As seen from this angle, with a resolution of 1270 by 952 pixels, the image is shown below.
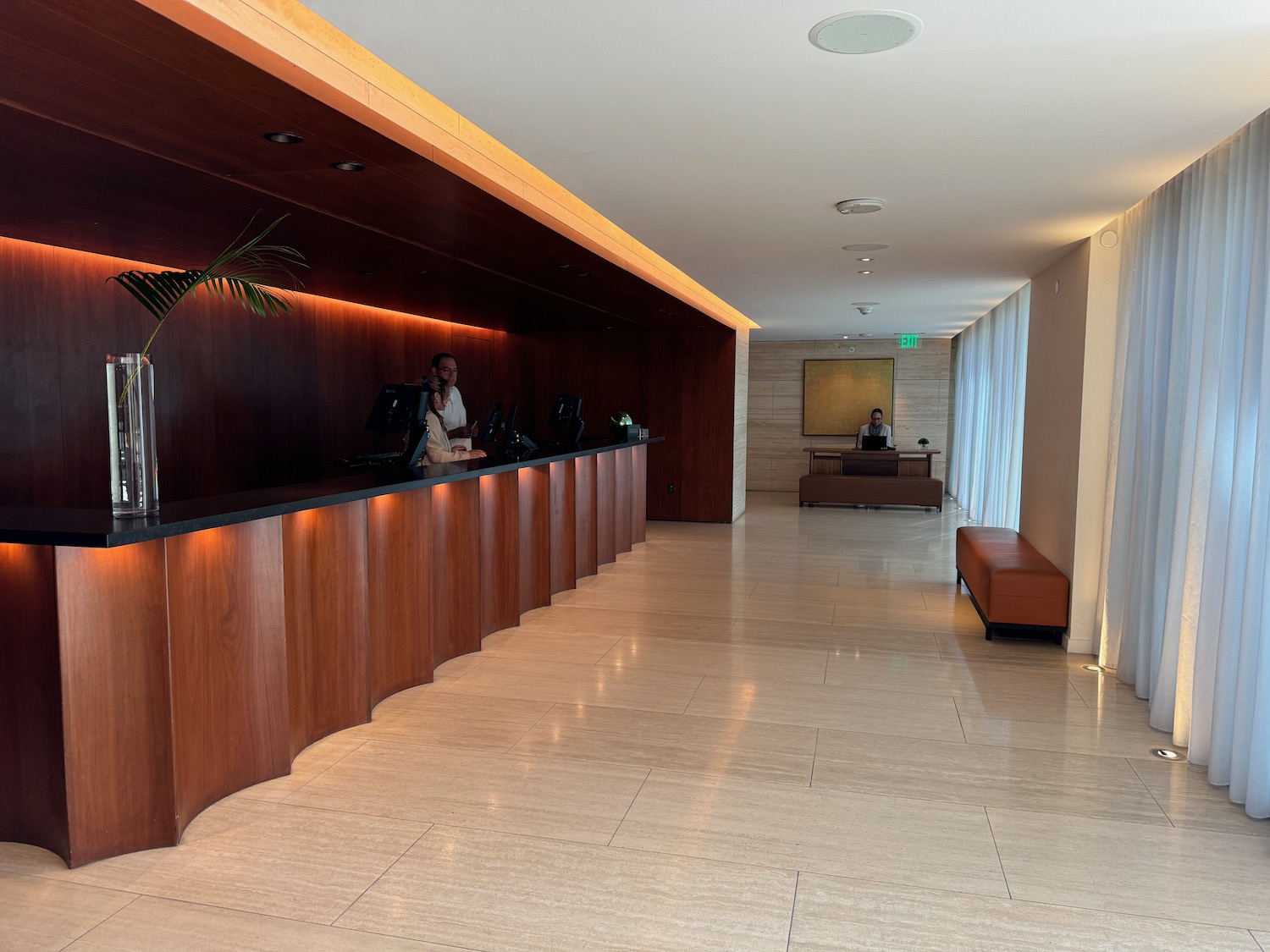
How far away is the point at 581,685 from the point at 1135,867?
2825mm

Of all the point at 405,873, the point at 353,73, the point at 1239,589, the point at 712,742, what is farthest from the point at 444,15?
the point at 1239,589

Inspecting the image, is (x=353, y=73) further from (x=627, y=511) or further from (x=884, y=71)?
(x=627, y=511)

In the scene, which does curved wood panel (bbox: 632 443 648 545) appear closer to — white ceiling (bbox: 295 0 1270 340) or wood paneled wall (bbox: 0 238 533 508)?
wood paneled wall (bbox: 0 238 533 508)

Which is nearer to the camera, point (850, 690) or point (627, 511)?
point (850, 690)

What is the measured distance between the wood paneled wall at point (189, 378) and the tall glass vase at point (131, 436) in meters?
3.56

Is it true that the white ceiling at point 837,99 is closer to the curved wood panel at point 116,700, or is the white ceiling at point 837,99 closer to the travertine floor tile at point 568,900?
the curved wood panel at point 116,700

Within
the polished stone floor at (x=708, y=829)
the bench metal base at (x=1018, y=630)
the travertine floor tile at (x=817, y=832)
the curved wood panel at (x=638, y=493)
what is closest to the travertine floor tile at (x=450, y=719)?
the polished stone floor at (x=708, y=829)

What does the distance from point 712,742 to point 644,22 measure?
10.1ft

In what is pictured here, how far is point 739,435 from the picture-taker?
12211mm

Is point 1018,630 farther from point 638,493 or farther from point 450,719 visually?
point 638,493

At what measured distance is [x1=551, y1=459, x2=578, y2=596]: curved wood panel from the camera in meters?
7.09

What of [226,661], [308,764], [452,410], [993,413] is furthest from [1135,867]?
[993,413]

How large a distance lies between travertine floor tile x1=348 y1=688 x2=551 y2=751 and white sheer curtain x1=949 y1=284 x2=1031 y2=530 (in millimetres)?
5734

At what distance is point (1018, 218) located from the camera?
5465 millimetres
